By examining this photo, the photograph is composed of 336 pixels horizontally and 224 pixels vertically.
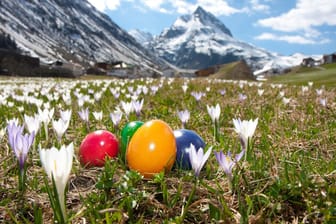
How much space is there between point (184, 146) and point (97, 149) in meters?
0.64

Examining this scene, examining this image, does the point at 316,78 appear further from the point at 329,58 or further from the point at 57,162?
the point at 329,58

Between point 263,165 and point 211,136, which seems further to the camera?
point 211,136

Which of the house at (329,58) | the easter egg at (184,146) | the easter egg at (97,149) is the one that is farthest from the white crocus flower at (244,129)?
the house at (329,58)

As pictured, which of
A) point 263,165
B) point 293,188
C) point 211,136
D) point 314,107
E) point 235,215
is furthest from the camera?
point 314,107

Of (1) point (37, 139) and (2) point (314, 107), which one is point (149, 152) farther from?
(2) point (314, 107)

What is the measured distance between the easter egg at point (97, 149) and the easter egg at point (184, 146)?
51 cm

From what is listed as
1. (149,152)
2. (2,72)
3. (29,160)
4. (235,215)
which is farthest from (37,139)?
(2,72)

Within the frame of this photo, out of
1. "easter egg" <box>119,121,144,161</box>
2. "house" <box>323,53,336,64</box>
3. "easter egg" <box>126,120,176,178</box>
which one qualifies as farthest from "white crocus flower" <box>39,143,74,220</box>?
"house" <box>323,53,336,64</box>

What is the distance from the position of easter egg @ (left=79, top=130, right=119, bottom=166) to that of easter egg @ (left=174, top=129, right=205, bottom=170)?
508mm

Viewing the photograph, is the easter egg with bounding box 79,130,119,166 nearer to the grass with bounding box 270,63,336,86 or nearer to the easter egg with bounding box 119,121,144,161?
the easter egg with bounding box 119,121,144,161

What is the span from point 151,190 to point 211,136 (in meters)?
1.81

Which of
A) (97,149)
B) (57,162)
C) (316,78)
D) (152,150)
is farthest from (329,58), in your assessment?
(57,162)

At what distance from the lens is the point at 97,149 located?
2.82 metres

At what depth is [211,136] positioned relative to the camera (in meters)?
4.06
